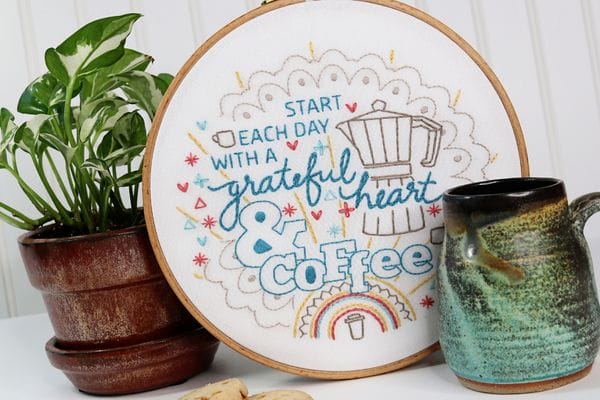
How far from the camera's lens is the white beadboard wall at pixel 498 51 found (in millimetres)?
1484

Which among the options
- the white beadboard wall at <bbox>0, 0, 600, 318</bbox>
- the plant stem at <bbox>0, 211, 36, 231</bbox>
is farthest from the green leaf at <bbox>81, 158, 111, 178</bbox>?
the white beadboard wall at <bbox>0, 0, 600, 318</bbox>

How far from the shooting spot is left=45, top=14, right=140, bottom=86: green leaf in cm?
93

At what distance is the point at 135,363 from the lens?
968mm

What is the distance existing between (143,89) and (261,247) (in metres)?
0.19

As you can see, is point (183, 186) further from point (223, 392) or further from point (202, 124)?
point (223, 392)

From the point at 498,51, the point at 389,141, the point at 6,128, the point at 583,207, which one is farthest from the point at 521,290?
the point at 498,51

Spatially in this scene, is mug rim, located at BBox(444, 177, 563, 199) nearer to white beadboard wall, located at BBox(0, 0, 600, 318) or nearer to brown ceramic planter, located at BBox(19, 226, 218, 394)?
brown ceramic planter, located at BBox(19, 226, 218, 394)

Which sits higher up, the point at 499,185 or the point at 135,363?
the point at 499,185

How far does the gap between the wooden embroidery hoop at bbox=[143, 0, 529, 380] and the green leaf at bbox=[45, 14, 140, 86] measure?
0.24ft

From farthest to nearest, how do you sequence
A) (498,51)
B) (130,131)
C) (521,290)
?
1. (498,51)
2. (130,131)
3. (521,290)

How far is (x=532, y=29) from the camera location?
1.57 meters

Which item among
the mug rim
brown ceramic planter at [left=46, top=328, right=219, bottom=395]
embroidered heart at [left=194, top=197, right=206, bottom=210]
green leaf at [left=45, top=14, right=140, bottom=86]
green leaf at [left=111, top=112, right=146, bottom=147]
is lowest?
brown ceramic planter at [left=46, top=328, right=219, bottom=395]

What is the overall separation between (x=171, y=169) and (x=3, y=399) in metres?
0.31

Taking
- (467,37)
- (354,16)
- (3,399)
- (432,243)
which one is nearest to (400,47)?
(354,16)
